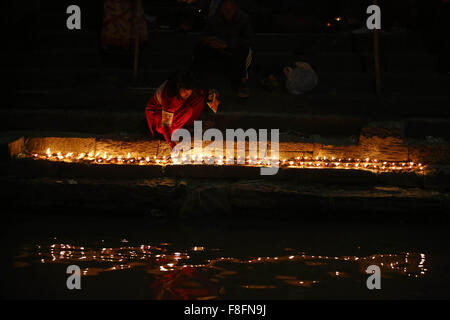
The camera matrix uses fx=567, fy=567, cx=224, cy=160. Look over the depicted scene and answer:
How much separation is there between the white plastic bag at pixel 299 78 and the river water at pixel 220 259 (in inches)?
98.7

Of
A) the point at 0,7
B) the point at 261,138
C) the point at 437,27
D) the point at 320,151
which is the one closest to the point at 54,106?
the point at 0,7

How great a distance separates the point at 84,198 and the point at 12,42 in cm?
389

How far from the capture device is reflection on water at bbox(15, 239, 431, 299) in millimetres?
4246

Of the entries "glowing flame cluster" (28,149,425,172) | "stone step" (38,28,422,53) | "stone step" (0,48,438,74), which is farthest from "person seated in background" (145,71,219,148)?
"stone step" (38,28,422,53)

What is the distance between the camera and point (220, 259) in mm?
4785

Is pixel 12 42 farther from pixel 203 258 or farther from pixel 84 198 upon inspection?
pixel 203 258

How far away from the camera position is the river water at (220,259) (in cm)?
420

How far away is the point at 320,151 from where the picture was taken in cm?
680

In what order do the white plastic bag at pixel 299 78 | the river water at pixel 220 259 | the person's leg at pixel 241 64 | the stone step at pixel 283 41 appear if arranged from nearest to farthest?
the river water at pixel 220 259 < the person's leg at pixel 241 64 < the white plastic bag at pixel 299 78 < the stone step at pixel 283 41

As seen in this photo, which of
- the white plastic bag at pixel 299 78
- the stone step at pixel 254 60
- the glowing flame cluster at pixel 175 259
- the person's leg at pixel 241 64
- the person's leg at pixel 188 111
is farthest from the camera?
the stone step at pixel 254 60

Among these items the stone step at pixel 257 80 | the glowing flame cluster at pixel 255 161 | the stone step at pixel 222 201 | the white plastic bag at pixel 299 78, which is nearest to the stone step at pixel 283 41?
the stone step at pixel 257 80

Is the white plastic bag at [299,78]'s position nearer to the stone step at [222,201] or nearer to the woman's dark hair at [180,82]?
the woman's dark hair at [180,82]

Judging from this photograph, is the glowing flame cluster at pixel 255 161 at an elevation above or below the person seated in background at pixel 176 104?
below
